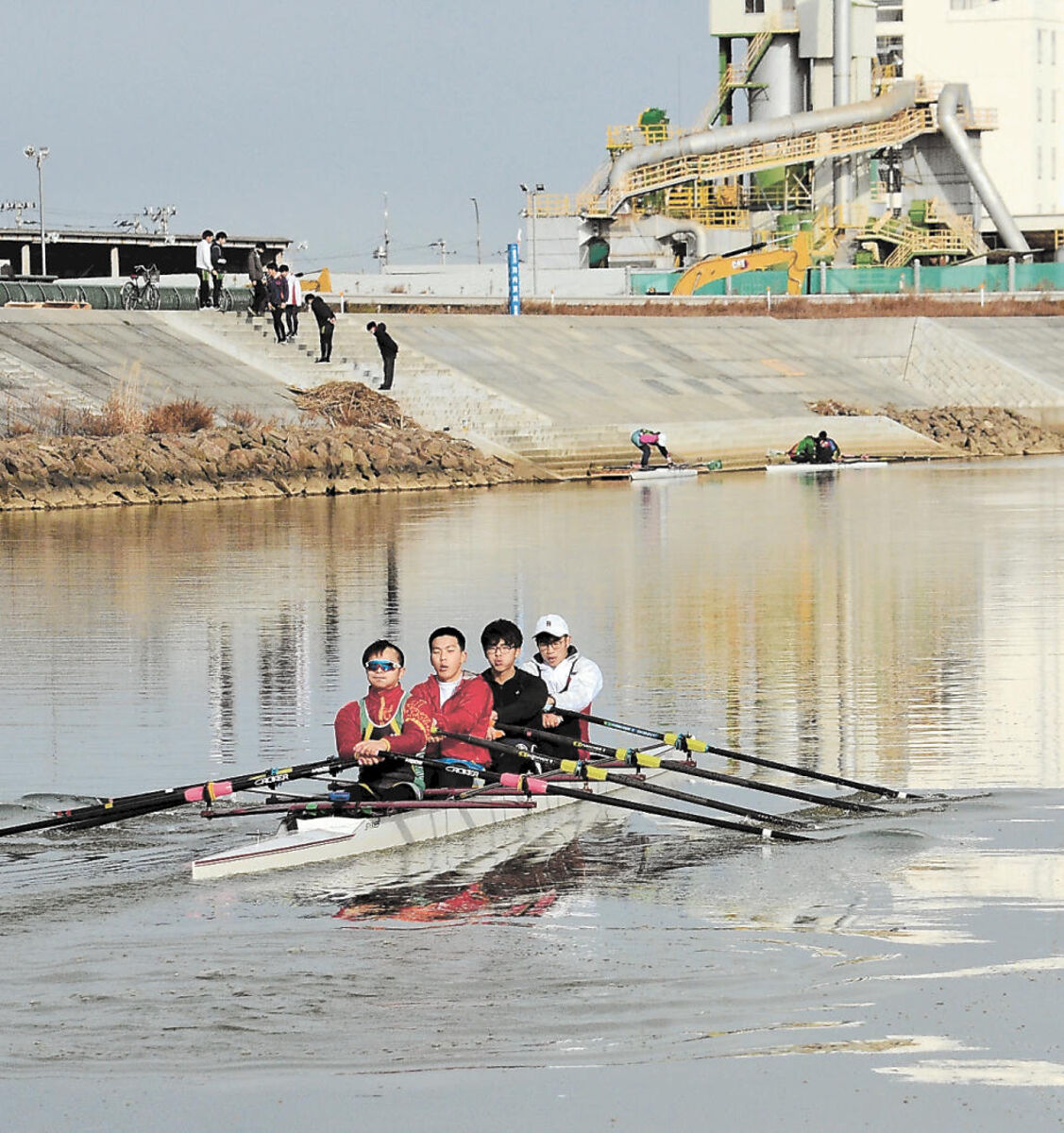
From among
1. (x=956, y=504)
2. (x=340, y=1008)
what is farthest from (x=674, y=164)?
(x=340, y=1008)

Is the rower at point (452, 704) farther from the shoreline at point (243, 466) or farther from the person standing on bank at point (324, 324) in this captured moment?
the person standing on bank at point (324, 324)

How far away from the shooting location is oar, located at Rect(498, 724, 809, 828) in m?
12.2

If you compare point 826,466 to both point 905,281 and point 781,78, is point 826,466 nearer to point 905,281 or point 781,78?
point 905,281

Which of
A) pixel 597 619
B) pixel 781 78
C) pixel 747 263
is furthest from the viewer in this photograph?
pixel 781 78

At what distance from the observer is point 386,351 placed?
49625mm

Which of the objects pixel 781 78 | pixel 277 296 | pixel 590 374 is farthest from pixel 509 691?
pixel 781 78

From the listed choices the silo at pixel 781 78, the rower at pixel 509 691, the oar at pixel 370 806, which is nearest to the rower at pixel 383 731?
the oar at pixel 370 806

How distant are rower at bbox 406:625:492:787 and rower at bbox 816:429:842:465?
40.0m

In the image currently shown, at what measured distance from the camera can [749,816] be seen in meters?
12.3

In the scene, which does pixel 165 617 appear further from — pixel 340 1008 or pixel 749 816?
pixel 340 1008

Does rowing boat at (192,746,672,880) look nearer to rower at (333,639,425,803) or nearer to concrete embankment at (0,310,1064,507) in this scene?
rower at (333,639,425,803)

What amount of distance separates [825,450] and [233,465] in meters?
15.9

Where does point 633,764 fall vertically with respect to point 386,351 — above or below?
below

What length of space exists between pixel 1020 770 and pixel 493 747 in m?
3.91
